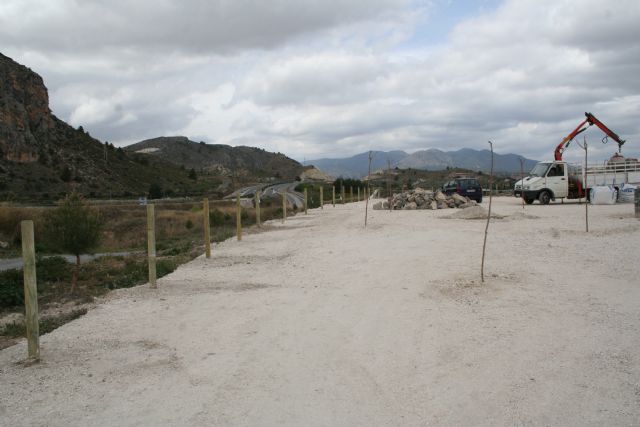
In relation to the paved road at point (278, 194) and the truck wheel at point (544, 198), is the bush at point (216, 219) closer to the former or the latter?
the paved road at point (278, 194)

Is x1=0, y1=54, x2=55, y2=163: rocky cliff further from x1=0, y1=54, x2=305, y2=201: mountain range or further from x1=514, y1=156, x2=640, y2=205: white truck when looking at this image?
x1=514, y1=156, x2=640, y2=205: white truck

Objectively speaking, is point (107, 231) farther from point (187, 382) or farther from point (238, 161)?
point (238, 161)

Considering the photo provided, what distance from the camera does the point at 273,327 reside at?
6.96 meters

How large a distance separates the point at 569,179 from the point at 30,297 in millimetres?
32523

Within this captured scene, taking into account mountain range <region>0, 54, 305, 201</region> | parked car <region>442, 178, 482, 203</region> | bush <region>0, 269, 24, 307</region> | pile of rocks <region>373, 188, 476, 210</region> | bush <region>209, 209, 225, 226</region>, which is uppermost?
mountain range <region>0, 54, 305, 201</region>

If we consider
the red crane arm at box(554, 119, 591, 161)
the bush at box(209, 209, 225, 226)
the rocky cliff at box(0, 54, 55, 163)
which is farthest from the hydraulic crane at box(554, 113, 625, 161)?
the rocky cliff at box(0, 54, 55, 163)

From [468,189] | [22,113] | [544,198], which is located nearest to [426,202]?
[468,189]

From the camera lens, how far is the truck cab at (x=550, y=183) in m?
32.6

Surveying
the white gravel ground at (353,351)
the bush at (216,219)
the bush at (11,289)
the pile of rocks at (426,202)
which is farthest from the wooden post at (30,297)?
the pile of rocks at (426,202)

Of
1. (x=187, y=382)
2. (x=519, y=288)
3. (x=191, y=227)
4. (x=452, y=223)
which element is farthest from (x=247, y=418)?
(x=191, y=227)

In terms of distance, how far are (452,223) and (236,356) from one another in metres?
16.8

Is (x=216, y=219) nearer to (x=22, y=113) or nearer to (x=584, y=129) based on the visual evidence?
(x=584, y=129)

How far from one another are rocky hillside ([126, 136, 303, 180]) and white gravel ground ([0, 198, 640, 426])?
108 metres

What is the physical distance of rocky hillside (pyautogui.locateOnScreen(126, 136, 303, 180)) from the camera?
128m
